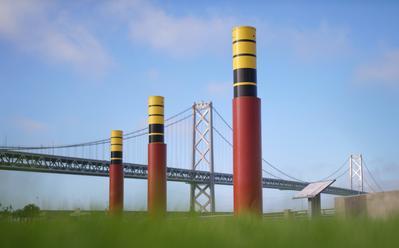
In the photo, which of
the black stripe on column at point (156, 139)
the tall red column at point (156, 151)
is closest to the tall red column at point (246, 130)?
the tall red column at point (156, 151)

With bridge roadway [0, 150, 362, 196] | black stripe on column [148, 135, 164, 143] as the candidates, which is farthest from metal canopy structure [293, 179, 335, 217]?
bridge roadway [0, 150, 362, 196]

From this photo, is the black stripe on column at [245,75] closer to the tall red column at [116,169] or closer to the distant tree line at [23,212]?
the distant tree line at [23,212]

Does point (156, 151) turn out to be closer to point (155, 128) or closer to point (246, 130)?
point (155, 128)

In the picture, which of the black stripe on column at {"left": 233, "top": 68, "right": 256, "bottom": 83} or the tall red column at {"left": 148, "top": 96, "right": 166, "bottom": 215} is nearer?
the black stripe on column at {"left": 233, "top": 68, "right": 256, "bottom": 83}

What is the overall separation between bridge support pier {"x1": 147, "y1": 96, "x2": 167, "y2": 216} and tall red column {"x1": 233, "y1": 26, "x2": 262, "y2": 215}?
5887mm

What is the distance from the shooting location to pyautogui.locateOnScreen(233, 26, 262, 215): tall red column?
805cm

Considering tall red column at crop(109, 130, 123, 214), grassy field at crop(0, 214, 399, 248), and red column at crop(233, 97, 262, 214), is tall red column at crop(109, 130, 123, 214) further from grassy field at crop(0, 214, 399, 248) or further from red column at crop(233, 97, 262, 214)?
grassy field at crop(0, 214, 399, 248)

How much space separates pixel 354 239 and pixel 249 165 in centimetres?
496

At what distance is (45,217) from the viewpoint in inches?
160

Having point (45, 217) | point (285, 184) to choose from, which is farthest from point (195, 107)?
point (45, 217)

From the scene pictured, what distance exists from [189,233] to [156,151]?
11088mm

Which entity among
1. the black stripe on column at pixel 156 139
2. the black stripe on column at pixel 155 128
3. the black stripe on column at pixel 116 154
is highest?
the black stripe on column at pixel 155 128

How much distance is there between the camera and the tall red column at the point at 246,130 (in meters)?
8.05

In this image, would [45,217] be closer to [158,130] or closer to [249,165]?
[249,165]
